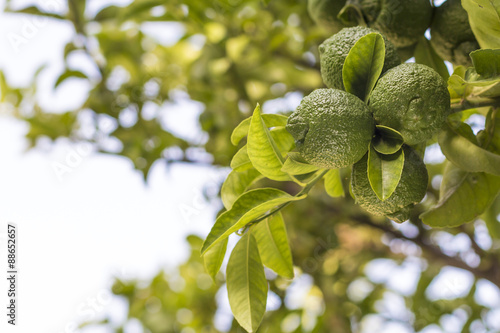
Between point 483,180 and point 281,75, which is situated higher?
point 483,180

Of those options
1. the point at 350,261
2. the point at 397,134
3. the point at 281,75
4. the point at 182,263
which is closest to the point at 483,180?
the point at 397,134

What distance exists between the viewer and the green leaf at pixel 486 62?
19.1 inches

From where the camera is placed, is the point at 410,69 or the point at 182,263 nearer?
the point at 410,69

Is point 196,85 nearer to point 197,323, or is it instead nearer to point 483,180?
point 197,323

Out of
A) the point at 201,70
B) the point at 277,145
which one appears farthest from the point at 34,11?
the point at 277,145

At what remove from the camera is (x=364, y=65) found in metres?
0.54

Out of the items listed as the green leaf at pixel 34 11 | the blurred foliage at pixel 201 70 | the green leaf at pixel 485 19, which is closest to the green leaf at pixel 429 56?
the green leaf at pixel 485 19

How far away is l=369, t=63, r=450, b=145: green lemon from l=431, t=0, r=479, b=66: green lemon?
174 millimetres

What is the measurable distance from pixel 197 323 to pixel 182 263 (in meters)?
0.33

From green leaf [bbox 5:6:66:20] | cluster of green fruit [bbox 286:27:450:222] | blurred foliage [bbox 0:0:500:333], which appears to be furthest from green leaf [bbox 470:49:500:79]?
green leaf [bbox 5:6:66:20]

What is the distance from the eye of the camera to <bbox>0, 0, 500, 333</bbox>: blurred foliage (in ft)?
4.71

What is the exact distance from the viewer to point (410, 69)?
1.63ft

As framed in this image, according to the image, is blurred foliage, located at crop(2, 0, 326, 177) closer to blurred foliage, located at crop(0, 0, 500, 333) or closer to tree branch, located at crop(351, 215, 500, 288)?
blurred foliage, located at crop(0, 0, 500, 333)

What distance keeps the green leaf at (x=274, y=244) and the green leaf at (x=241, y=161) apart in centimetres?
9
